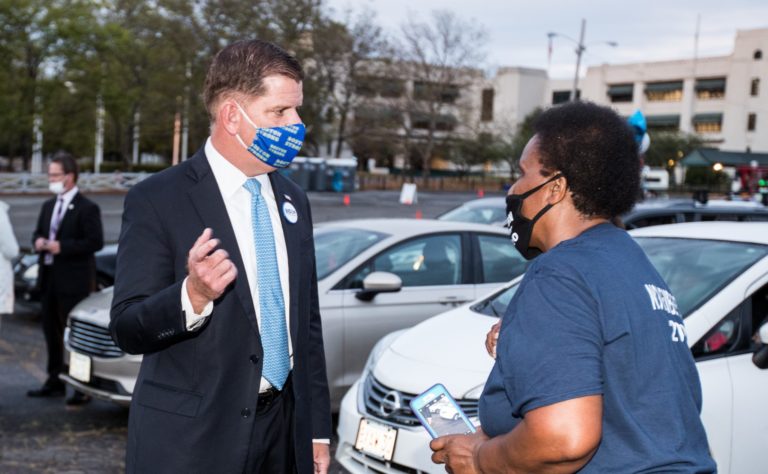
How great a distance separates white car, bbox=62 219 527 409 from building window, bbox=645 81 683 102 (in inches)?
2863

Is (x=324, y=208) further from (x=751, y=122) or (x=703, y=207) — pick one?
(x=751, y=122)

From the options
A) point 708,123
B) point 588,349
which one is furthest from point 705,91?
point 588,349

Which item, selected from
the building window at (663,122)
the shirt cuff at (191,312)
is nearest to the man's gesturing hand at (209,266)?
the shirt cuff at (191,312)

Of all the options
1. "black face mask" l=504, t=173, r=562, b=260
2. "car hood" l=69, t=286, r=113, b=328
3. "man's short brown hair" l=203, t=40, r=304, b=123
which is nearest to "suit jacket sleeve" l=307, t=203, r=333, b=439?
"man's short brown hair" l=203, t=40, r=304, b=123

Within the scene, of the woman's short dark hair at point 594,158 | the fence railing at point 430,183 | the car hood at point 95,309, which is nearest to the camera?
the woman's short dark hair at point 594,158

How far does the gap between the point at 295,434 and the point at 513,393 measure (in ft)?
3.45

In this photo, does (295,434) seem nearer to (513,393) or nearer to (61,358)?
(513,393)

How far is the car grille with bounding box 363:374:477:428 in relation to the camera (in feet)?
14.1

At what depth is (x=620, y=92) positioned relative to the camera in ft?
258

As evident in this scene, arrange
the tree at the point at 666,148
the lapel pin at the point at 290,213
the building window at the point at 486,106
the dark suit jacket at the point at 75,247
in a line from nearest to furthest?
the lapel pin at the point at 290,213 → the dark suit jacket at the point at 75,247 → the building window at the point at 486,106 → the tree at the point at 666,148

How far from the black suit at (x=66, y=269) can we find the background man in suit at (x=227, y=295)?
4.26 metres

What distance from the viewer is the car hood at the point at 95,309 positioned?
19.5 feet

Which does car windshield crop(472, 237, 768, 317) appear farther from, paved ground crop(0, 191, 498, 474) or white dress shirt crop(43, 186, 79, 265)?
white dress shirt crop(43, 186, 79, 265)

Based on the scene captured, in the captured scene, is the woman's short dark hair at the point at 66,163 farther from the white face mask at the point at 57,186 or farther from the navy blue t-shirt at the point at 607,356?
the navy blue t-shirt at the point at 607,356
